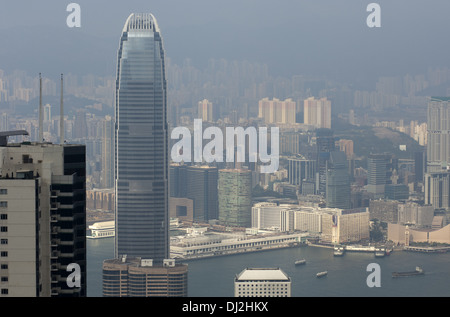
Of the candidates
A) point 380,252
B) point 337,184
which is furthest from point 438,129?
point 380,252

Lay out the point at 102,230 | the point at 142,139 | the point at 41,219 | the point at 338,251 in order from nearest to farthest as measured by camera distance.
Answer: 1. the point at 41,219
2. the point at 142,139
3. the point at 338,251
4. the point at 102,230

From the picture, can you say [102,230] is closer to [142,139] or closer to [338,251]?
[142,139]


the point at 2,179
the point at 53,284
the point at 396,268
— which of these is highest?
the point at 2,179
